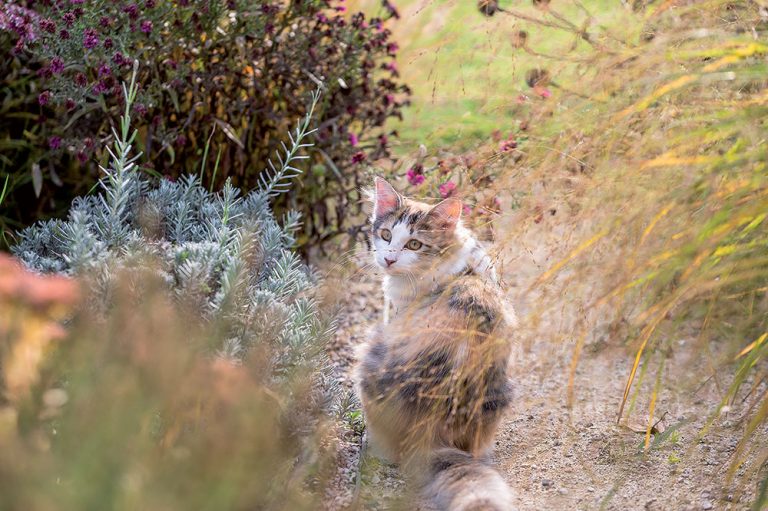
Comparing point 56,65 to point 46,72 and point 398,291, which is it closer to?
point 46,72

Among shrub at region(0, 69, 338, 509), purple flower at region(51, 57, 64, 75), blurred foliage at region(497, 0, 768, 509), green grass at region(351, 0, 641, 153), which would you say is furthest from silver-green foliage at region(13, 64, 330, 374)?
blurred foliage at region(497, 0, 768, 509)

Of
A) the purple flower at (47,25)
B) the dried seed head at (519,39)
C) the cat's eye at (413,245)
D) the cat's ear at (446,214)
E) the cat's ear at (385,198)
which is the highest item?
the dried seed head at (519,39)

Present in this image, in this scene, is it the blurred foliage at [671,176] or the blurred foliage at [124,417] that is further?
the blurred foliage at [671,176]

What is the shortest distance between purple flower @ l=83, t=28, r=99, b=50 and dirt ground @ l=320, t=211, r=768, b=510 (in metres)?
1.09

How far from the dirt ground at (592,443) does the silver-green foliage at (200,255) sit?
0.22m

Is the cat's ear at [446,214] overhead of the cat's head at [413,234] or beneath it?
overhead

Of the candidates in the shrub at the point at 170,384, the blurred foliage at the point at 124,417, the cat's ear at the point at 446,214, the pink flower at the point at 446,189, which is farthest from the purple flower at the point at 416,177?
the blurred foliage at the point at 124,417

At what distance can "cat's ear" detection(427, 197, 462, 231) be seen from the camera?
2547 mm

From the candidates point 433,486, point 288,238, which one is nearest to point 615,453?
point 433,486

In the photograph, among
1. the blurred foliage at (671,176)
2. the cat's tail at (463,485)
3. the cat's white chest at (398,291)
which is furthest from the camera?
the cat's white chest at (398,291)

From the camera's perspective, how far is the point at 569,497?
2.35 meters

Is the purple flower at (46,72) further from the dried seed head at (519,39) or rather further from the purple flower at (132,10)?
the dried seed head at (519,39)

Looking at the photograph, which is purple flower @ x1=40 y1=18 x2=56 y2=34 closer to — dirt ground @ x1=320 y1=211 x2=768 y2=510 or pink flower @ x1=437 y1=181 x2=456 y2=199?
dirt ground @ x1=320 y1=211 x2=768 y2=510

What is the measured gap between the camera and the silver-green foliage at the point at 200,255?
205 centimetres
